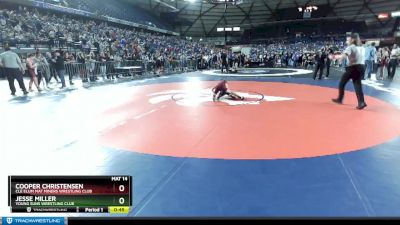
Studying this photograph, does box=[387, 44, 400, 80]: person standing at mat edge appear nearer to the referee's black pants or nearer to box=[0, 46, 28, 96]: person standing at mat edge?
the referee's black pants

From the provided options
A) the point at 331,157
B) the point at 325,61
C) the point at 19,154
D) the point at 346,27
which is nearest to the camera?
the point at 331,157

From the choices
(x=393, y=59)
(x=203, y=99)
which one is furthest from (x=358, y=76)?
(x=393, y=59)

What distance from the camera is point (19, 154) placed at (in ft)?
12.9

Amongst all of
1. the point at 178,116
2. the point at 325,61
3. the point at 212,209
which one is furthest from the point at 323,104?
the point at 325,61

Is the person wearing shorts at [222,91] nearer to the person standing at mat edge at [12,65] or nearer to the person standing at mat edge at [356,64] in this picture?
the person standing at mat edge at [356,64]

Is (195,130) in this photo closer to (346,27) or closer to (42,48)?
(42,48)

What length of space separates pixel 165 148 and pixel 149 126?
132 centimetres
